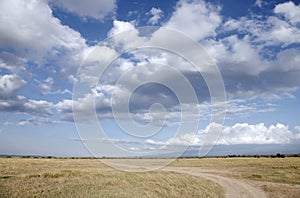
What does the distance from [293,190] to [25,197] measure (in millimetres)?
19792

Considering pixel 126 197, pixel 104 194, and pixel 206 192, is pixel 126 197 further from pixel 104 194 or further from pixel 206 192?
pixel 206 192

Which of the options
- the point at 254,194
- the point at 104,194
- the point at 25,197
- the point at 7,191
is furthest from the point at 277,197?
the point at 7,191

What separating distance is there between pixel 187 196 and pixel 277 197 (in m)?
6.18

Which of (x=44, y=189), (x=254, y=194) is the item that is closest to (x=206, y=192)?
(x=254, y=194)

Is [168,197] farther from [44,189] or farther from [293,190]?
[293,190]

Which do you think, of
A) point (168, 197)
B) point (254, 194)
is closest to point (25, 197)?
point (168, 197)

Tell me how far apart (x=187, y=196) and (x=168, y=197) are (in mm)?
1360

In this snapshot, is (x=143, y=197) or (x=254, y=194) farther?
(x=254, y=194)

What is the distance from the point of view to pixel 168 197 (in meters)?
20.0

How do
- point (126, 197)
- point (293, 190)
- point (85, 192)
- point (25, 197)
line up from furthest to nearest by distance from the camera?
1. point (293, 190)
2. point (85, 192)
3. point (126, 197)
4. point (25, 197)

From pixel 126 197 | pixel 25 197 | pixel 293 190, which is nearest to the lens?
pixel 25 197

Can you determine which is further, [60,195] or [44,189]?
[44,189]

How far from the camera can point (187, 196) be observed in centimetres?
2038

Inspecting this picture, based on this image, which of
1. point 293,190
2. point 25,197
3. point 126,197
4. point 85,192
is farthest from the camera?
point 293,190
